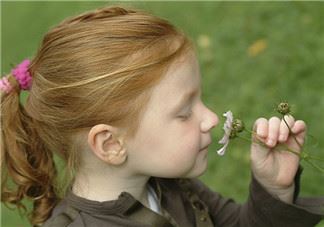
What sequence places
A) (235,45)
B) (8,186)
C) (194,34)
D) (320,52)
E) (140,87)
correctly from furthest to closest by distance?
(194,34) < (235,45) < (320,52) < (8,186) < (140,87)

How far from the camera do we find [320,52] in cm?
328

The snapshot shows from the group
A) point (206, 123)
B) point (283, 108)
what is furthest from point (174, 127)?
point (283, 108)

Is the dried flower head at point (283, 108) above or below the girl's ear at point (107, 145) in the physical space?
above

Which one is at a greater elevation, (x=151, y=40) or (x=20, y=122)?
(x=151, y=40)

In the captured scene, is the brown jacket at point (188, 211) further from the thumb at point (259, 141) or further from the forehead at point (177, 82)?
the forehead at point (177, 82)

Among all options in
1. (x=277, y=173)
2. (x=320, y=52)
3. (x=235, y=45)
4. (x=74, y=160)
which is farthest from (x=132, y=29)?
(x=235, y=45)

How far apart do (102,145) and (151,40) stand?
0.87 ft

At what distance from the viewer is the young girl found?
175 centimetres

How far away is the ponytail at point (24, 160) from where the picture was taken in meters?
1.94

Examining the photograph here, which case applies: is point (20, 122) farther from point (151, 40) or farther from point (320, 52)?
point (320, 52)

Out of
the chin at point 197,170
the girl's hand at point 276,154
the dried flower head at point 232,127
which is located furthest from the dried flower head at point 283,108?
the chin at point 197,170

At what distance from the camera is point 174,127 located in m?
1.76

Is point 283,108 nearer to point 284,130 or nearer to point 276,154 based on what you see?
point 284,130

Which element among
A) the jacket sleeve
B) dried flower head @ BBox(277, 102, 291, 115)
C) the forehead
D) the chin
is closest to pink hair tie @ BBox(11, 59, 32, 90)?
the forehead
